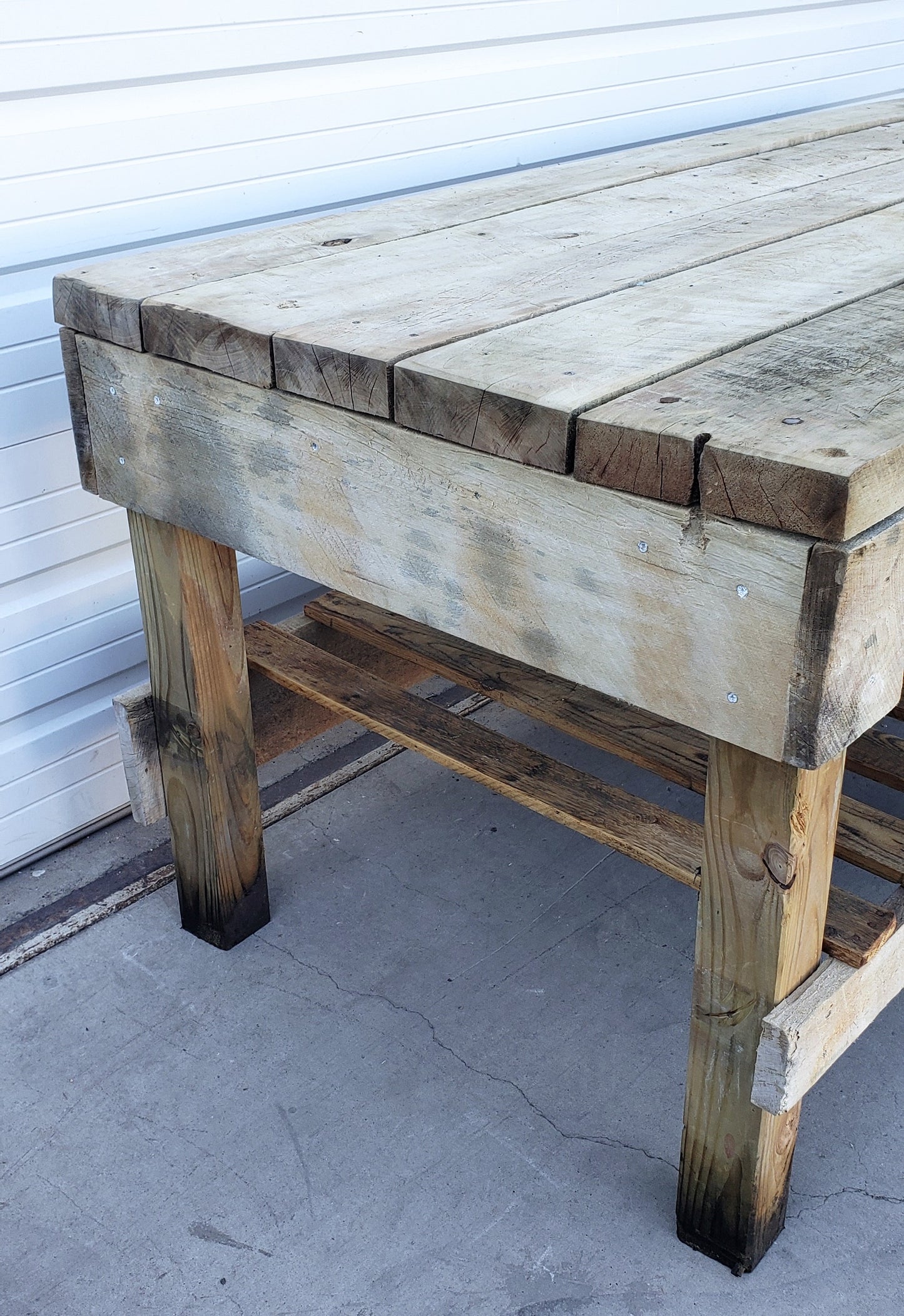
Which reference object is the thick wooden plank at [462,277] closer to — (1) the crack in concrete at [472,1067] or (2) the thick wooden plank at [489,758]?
(2) the thick wooden plank at [489,758]

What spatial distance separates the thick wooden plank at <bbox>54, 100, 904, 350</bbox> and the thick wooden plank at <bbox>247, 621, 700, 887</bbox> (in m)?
0.65

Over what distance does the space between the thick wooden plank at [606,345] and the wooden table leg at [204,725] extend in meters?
0.65

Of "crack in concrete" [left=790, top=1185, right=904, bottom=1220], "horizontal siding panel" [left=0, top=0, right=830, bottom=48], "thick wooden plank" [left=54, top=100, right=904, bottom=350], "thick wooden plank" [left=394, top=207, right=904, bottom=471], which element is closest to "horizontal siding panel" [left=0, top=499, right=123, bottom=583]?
"thick wooden plank" [left=54, top=100, right=904, bottom=350]

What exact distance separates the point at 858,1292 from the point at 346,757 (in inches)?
57.5

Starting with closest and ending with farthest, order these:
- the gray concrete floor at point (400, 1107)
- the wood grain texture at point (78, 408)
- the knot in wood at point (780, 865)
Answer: the knot in wood at point (780, 865) < the gray concrete floor at point (400, 1107) < the wood grain texture at point (78, 408)

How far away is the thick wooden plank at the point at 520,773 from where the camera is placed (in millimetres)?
1526

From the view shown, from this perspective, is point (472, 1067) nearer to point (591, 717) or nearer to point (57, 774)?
point (591, 717)

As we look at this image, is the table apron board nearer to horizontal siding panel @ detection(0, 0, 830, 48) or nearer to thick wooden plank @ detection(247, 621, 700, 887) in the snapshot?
thick wooden plank @ detection(247, 621, 700, 887)

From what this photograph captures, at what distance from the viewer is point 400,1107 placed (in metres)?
1.84

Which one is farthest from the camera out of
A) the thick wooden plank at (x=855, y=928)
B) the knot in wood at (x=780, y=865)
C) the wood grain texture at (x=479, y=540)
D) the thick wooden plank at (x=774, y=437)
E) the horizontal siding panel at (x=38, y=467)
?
the horizontal siding panel at (x=38, y=467)

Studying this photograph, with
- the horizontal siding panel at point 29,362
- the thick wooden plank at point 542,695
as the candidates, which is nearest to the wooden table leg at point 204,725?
the thick wooden plank at point 542,695

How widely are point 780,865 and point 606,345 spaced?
581 millimetres

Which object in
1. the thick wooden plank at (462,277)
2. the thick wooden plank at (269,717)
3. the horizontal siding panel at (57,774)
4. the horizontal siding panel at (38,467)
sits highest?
the thick wooden plank at (462,277)

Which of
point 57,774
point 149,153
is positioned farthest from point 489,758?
point 149,153
